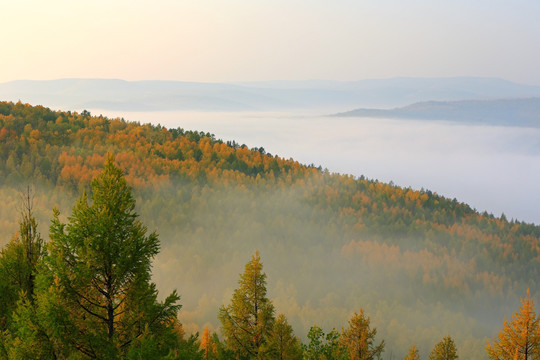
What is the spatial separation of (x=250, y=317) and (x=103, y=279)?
531 inches

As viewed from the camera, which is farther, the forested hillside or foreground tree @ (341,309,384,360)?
the forested hillside

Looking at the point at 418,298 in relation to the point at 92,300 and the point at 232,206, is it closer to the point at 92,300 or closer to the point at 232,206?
the point at 232,206

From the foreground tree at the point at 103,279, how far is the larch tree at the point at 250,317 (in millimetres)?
11819

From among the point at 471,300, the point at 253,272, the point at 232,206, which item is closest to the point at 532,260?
the point at 471,300

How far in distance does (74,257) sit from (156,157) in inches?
6636

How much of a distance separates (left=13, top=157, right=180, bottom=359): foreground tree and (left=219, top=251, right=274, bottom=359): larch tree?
11.8 meters

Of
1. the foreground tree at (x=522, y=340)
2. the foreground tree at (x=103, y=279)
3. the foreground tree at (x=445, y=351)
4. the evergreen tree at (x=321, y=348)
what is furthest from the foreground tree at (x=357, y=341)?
the foreground tree at (x=103, y=279)

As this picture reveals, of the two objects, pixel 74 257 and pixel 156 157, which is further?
pixel 156 157

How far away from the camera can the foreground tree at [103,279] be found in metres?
15.2

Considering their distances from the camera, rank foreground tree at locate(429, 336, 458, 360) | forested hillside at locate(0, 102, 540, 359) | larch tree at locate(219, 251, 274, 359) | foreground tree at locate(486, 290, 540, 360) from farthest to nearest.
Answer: forested hillside at locate(0, 102, 540, 359) < foreground tree at locate(429, 336, 458, 360) < foreground tree at locate(486, 290, 540, 360) < larch tree at locate(219, 251, 274, 359)

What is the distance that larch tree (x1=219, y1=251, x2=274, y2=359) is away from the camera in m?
27.9

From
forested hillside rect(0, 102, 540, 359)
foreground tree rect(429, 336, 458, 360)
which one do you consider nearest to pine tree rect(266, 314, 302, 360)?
foreground tree rect(429, 336, 458, 360)

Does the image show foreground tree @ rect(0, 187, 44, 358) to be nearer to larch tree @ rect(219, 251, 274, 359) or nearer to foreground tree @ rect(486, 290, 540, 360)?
larch tree @ rect(219, 251, 274, 359)

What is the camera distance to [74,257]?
15.8 meters
